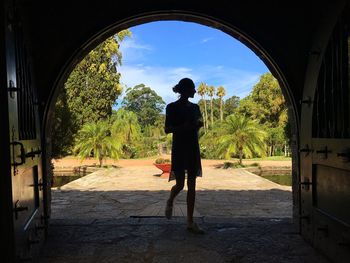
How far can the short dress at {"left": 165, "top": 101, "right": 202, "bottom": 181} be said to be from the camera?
4203mm

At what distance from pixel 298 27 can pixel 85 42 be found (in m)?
2.31

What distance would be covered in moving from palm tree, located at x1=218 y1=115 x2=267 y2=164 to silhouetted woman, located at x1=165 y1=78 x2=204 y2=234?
40.9 ft

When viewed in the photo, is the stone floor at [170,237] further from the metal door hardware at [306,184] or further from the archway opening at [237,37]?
the archway opening at [237,37]

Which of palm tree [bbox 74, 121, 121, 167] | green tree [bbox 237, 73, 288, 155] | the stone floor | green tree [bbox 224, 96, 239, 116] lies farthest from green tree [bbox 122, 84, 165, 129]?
the stone floor

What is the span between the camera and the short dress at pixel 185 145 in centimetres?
420

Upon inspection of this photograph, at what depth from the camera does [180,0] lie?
4457 millimetres

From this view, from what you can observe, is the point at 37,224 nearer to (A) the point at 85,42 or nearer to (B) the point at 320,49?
(A) the point at 85,42

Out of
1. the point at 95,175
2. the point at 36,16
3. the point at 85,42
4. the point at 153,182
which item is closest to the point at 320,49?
the point at 85,42

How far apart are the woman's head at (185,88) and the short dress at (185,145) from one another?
15cm

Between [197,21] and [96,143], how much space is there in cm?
1328

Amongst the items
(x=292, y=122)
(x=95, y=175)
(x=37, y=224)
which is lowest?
(x=95, y=175)

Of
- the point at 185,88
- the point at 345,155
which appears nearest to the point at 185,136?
the point at 185,88

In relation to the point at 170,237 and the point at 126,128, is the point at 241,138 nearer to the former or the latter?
the point at 126,128

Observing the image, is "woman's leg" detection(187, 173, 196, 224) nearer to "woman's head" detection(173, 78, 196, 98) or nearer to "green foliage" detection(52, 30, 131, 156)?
"woman's head" detection(173, 78, 196, 98)
